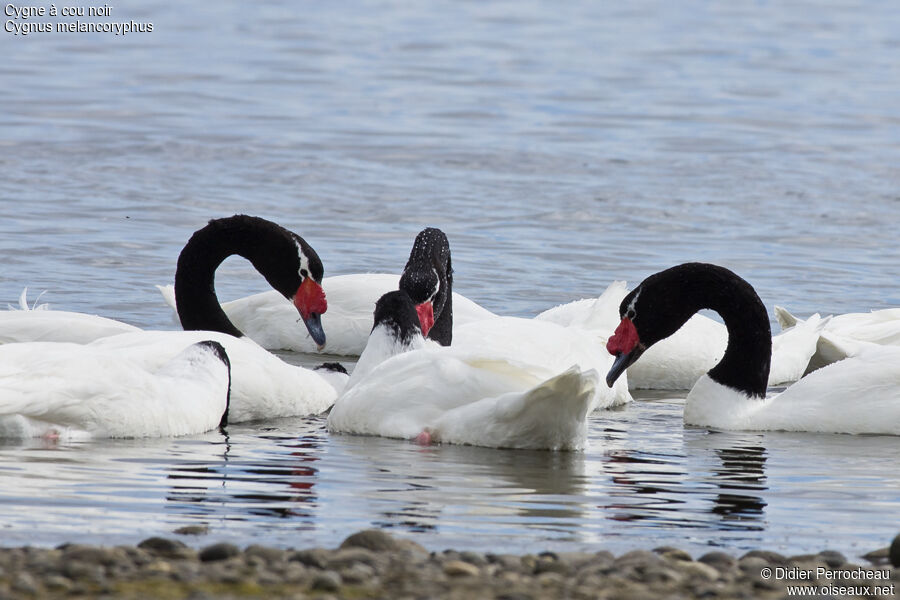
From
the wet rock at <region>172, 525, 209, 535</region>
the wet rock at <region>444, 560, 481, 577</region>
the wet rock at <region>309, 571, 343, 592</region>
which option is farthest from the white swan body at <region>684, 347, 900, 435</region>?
the wet rock at <region>309, 571, 343, 592</region>

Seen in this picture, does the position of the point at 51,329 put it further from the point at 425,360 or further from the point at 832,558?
the point at 832,558

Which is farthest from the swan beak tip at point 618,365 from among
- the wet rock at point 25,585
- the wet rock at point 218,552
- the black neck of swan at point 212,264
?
the wet rock at point 25,585

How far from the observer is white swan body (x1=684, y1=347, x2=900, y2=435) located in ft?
33.7

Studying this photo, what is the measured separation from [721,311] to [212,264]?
3.48 metres

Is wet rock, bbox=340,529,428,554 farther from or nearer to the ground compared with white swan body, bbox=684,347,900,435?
nearer to the ground

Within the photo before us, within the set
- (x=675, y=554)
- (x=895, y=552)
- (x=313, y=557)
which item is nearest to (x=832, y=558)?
(x=895, y=552)

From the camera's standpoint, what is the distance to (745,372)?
10.9m

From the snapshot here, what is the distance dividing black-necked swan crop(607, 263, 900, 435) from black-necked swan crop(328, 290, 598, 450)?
1.52 meters

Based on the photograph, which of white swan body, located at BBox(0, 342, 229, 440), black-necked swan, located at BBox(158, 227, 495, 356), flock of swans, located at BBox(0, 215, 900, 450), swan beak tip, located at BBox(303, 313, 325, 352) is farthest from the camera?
black-necked swan, located at BBox(158, 227, 495, 356)

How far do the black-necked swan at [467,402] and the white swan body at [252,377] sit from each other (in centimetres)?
69

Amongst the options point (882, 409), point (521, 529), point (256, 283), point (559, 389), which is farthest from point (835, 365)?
point (256, 283)

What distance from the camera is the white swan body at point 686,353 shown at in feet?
40.7

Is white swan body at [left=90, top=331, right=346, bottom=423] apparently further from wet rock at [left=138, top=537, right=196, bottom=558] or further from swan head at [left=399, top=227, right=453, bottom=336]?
wet rock at [left=138, top=537, right=196, bottom=558]

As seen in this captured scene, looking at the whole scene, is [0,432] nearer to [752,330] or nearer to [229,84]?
[752,330]
